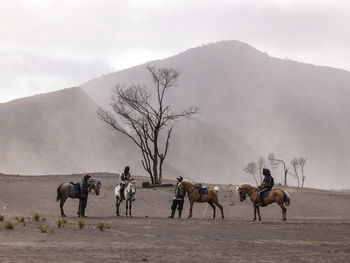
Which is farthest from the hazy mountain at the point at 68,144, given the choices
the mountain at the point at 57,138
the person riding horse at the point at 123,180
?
the person riding horse at the point at 123,180

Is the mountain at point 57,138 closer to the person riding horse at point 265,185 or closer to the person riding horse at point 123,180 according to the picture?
the person riding horse at point 123,180

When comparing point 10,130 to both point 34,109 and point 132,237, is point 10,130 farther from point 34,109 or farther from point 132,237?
point 132,237

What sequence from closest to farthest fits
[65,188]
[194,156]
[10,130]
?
[65,188] → [10,130] → [194,156]

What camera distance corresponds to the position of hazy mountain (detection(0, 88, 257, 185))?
Result: 111062 mm

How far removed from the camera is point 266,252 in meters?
13.8

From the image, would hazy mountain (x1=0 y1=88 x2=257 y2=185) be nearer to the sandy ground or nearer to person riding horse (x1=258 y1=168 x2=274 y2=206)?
person riding horse (x1=258 y1=168 x2=274 y2=206)

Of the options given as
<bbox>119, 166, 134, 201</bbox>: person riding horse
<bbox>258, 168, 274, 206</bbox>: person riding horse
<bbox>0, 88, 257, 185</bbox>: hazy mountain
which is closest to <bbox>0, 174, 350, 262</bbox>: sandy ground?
<bbox>258, 168, 274, 206</bbox>: person riding horse

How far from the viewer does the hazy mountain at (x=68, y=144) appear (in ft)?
364

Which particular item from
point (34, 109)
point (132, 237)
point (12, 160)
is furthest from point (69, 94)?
point (132, 237)

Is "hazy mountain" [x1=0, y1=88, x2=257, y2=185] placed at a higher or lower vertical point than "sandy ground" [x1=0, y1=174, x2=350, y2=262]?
higher

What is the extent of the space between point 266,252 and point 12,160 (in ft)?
331

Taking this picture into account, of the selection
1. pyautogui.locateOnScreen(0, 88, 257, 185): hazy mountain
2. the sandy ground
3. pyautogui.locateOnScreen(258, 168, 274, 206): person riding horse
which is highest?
pyautogui.locateOnScreen(0, 88, 257, 185): hazy mountain

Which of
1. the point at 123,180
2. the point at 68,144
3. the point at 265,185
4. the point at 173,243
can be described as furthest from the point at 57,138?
the point at 173,243

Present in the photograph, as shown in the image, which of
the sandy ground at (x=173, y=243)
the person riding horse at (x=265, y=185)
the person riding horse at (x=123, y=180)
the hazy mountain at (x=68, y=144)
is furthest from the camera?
the hazy mountain at (x=68, y=144)
